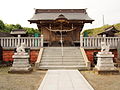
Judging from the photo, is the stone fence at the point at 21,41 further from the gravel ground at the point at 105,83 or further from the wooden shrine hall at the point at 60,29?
the gravel ground at the point at 105,83

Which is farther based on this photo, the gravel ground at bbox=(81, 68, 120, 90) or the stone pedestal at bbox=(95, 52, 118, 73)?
the stone pedestal at bbox=(95, 52, 118, 73)

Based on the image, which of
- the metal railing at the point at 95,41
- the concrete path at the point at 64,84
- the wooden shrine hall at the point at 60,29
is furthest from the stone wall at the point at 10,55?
the concrete path at the point at 64,84

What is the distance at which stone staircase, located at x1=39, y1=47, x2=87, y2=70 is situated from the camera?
11.7m

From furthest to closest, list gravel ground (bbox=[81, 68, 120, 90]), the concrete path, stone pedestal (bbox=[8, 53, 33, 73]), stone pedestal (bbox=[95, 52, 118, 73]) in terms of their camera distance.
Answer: stone pedestal (bbox=[8, 53, 33, 73]) < stone pedestal (bbox=[95, 52, 118, 73]) < gravel ground (bbox=[81, 68, 120, 90]) < the concrete path

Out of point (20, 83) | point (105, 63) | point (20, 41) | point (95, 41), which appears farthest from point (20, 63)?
point (95, 41)

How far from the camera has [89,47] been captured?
14.6m

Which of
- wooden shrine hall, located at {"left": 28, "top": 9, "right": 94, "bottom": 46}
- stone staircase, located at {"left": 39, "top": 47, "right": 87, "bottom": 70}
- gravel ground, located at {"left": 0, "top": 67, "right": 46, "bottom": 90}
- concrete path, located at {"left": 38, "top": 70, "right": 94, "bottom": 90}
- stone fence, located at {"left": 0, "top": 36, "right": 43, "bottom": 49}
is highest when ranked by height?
wooden shrine hall, located at {"left": 28, "top": 9, "right": 94, "bottom": 46}

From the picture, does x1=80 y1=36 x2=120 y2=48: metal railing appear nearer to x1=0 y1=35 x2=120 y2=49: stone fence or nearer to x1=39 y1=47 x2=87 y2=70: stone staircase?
x1=0 y1=35 x2=120 y2=49: stone fence

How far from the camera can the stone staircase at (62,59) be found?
11727mm

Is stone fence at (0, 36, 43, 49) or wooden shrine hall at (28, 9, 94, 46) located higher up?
wooden shrine hall at (28, 9, 94, 46)

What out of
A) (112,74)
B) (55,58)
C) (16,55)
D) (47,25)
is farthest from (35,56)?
(112,74)

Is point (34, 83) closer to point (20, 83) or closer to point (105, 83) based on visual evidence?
point (20, 83)

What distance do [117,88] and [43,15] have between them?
15.9 metres

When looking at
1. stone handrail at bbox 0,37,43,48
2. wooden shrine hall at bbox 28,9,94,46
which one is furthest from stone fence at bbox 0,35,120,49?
wooden shrine hall at bbox 28,9,94,46
